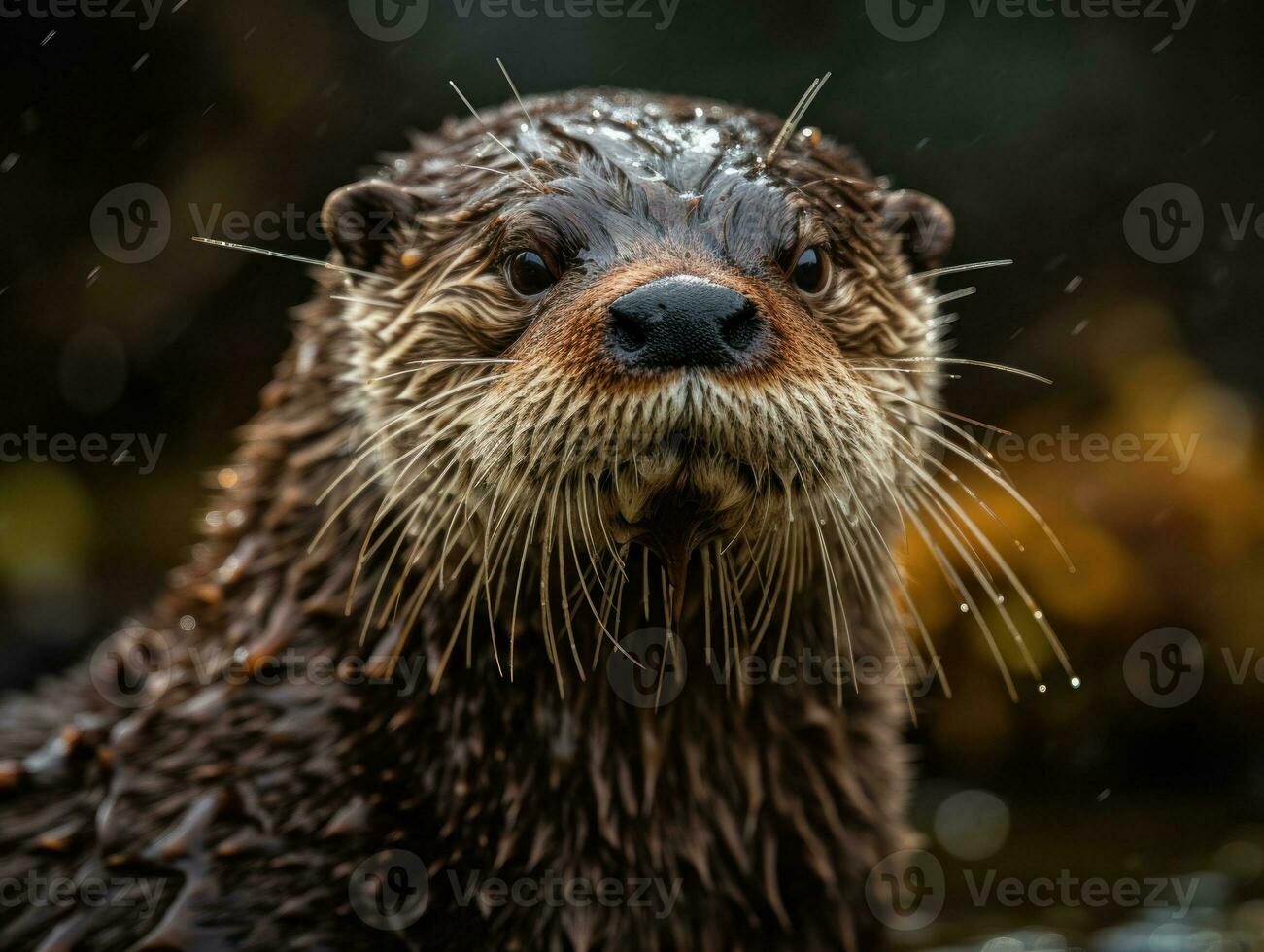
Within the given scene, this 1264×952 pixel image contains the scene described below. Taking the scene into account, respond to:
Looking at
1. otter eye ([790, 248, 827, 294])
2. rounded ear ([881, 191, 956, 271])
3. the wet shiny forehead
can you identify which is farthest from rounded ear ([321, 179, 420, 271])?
rounded ear ([881, 191, 956, 271])

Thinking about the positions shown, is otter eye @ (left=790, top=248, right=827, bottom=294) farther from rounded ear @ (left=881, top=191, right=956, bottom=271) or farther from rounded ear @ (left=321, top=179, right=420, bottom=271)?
rounded ear @ (left=321, top=179, right=420, bottom=271)

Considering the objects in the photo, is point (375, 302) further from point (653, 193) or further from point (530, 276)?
point (653, 193)

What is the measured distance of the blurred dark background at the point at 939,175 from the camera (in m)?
4.45

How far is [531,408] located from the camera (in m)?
1.84

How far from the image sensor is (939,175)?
4883mm

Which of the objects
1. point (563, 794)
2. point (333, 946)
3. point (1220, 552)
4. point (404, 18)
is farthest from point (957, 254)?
point (333, 946)

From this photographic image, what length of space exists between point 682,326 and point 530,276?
0.48 meters

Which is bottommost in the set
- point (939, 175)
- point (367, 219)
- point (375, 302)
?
point (375, 302)

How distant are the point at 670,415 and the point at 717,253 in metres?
0.39

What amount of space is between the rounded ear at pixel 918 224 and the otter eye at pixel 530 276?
0.75 meters

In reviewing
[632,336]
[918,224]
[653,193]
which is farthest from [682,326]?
[918,224]

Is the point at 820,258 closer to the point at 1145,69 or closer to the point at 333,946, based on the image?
the point at 333,946

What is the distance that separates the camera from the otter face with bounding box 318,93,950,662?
173cm

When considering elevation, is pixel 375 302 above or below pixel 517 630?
above
